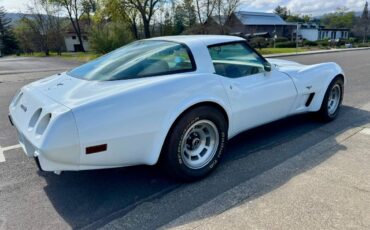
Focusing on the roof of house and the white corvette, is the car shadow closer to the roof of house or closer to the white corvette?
the white corvette

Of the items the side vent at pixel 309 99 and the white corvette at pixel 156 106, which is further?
the side vent at pixel 309 99

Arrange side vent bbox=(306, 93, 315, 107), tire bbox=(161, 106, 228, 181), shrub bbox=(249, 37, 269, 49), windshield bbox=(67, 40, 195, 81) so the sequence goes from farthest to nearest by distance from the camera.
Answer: shrub bbox=(249, 37, 269, 49) → side vent bbox=(306, 93, 315, 107) → windshield bbox=(67, 40, 195, 81) → tire bbox=(161, 106, 228, 181)

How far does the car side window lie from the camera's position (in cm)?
327

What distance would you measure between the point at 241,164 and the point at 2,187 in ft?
8.03

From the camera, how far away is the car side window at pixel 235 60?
10.7ft

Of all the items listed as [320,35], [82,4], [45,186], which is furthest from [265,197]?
[320,35]

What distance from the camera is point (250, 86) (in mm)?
3359

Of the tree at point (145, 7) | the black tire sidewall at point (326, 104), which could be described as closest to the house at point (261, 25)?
the tree at point (145, 7)

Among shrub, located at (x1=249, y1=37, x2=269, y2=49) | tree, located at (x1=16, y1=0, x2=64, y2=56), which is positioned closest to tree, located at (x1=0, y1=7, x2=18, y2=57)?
tree, located at (x1=16, y1=0, x2=64, y2=56)

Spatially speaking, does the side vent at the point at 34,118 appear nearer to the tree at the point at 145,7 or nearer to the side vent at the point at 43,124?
the side vent at the point at 43,124

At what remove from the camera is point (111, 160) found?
250 centimetres

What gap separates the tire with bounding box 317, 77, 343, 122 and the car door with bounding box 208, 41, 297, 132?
0.85 metres

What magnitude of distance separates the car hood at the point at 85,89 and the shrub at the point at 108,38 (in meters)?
23.2

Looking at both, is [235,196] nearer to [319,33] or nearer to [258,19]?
[258,19]
